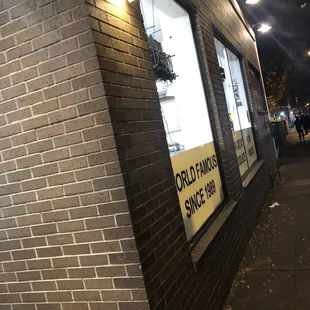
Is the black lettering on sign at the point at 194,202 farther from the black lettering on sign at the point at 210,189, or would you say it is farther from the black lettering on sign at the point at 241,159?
the black lettering on sign at the point at 241,159

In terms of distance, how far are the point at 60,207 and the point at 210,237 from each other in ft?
5.90

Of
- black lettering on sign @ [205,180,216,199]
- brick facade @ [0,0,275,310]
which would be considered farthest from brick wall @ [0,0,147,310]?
black lettering on sign @ [205,180,216,199]

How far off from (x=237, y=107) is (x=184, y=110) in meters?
3.14

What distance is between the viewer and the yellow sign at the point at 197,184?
3660 millimetres

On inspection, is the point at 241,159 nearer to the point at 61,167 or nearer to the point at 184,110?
the point at 184,110

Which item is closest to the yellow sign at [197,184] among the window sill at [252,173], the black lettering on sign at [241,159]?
the window sill at [252,173]

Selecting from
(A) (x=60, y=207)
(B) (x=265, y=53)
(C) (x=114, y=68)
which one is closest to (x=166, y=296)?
(A) (x=60, y=207)

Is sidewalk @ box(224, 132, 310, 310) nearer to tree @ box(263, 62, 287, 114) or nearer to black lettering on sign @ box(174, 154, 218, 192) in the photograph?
black lettering on sign @ box(174, 154, 218, 192)

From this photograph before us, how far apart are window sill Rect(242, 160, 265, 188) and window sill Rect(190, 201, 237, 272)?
46.0 inches

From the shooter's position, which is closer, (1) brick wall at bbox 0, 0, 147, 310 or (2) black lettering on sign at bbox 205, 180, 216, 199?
(1) brick wall at bbox 0, 0, 147, 310

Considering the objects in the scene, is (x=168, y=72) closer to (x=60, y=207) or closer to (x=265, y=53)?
(x=60, y=207)

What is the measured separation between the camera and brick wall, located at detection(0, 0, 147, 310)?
2338 millimetres

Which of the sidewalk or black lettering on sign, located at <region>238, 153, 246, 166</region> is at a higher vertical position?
black lettering on sign, located at <region>238, 153, 246, 166</region>

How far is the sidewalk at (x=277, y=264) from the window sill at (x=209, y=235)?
71cm
